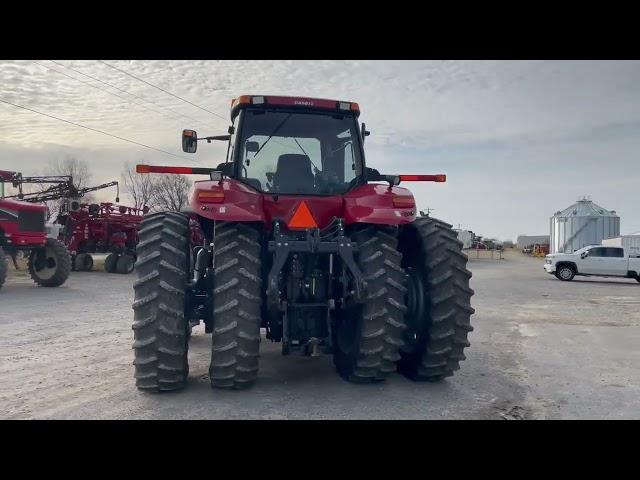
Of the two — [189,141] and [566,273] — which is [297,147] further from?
[566,273]

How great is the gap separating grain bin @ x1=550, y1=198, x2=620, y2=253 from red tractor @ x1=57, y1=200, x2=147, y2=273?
28.8 meters

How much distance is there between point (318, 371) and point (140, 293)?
2.30 meters

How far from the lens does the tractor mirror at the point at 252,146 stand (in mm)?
6168

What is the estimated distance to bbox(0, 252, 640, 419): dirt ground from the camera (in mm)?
4863

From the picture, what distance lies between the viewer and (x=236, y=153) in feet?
20.0

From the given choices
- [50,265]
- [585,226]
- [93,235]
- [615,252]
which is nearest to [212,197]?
[50,265]

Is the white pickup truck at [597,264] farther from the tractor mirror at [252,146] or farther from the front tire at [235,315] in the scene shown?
the front tire at [235,315]

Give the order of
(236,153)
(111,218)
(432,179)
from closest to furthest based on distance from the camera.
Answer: (236,153), (432,179), (111,218)

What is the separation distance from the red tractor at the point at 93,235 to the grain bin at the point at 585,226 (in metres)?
28.8

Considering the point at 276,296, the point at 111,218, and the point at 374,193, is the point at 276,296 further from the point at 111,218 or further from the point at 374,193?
the point at 111,218

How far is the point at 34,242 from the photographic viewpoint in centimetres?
1678

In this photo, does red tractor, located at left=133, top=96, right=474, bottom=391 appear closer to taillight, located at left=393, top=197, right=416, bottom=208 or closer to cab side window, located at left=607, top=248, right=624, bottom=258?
taillight, located at left=393, top=197, right=416, bottom=208

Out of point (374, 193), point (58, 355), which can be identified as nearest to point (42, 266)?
point (58, 355)

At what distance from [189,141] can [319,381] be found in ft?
10.2
